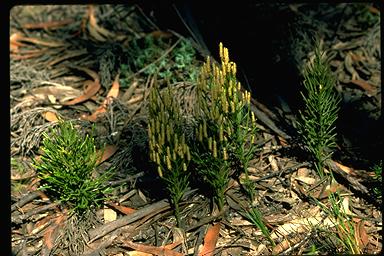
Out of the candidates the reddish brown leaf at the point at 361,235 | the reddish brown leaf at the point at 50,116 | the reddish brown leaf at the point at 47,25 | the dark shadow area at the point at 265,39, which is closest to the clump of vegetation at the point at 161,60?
the dark shadow area at the point at 265,39

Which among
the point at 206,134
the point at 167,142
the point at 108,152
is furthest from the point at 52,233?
the point at 206,134

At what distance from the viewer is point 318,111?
3361mm

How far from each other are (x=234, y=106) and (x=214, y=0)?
2038mm

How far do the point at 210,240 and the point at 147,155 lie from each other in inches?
31.1

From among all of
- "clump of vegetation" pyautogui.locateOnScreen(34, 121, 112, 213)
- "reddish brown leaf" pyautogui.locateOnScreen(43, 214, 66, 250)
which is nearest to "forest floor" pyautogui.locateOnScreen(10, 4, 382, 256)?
"reddish brown leaf" pyautogui.locateOnScreen(43, 214, 66, 250)

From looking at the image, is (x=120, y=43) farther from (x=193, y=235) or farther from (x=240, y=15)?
(x=193, y=235)

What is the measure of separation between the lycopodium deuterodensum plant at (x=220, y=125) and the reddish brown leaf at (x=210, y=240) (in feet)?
0.40

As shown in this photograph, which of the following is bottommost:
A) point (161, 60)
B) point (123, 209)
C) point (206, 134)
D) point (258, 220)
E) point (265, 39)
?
point (123, 209)

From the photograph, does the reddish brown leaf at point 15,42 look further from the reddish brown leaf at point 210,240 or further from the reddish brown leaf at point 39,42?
the reddish brown leaf at point 210,240

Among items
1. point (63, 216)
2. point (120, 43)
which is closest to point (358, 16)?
point (120, 43)

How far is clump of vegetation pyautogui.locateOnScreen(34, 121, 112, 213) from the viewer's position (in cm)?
321

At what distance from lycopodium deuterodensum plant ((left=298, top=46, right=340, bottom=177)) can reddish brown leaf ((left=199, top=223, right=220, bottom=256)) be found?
0.70m

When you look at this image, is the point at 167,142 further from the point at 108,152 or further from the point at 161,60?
the point at 161,60

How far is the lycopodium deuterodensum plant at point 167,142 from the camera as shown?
3.05m
